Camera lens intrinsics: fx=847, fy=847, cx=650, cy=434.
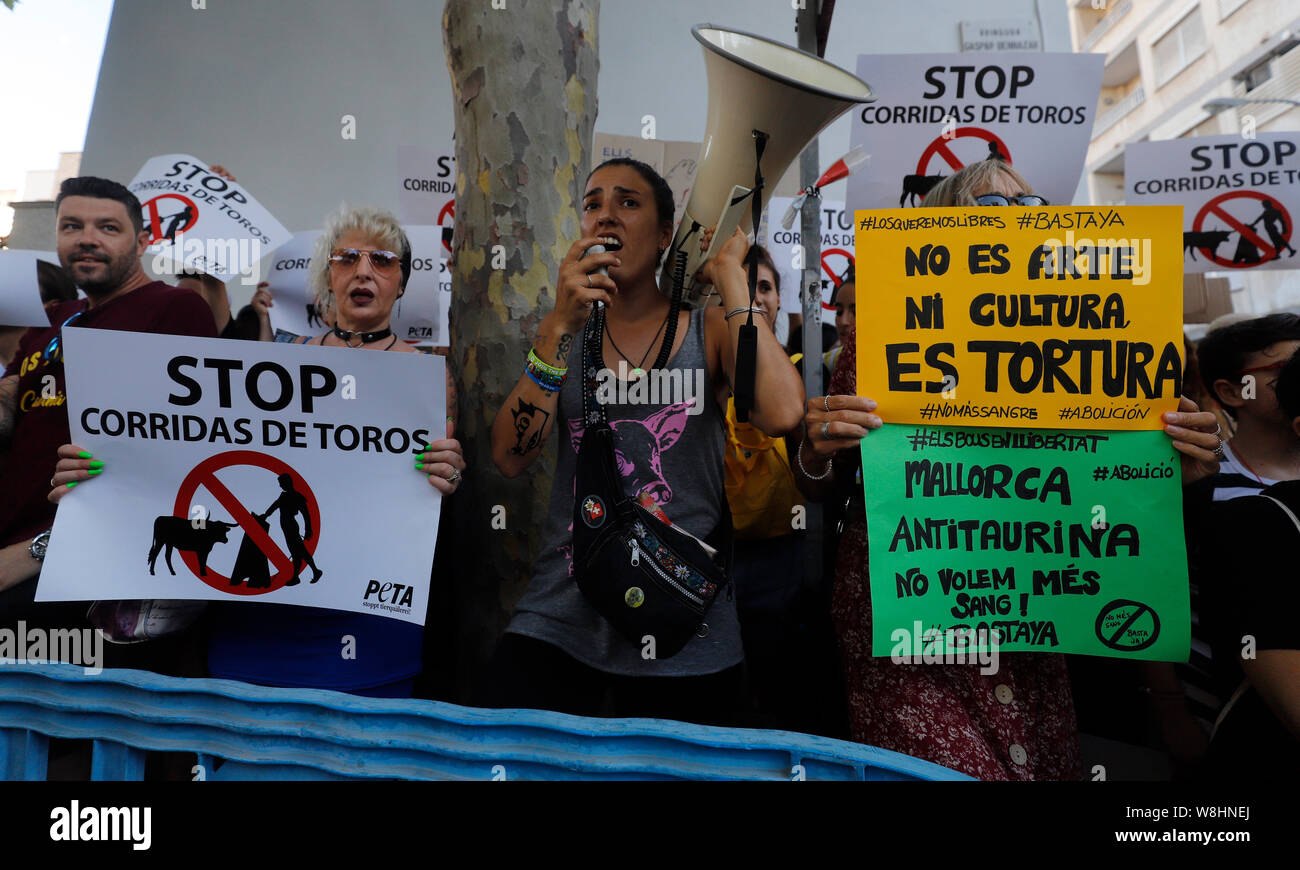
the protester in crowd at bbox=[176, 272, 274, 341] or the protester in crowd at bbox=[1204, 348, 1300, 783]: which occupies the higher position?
the protester in crowd at bbox=[176, 272, 274, 341]

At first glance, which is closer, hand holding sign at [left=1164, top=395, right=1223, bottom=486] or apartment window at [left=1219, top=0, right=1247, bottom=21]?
hand holding sign at [left=1164, top=395, right=1223, bottom=486]

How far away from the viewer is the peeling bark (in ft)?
8.83

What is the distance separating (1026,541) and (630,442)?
33.7 inches

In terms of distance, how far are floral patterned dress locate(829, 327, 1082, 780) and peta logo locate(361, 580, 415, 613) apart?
958 millimetres

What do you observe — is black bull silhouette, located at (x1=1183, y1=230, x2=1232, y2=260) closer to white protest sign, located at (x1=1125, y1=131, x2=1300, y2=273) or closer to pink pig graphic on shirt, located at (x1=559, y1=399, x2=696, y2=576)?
white protest sign, located at (x1=1125, y1=131, x2=1300, y2=273)

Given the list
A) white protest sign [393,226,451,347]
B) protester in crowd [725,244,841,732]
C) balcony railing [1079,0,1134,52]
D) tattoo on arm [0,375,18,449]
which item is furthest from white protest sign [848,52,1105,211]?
balcony railing [1079,0,1134,52]

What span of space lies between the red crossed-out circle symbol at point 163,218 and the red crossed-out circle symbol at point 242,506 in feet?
6.61

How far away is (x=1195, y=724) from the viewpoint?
2.06m

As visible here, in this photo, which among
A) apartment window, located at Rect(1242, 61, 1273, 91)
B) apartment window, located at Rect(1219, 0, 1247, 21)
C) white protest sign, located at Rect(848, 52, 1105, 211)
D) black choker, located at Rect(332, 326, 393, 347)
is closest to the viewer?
black choker, located at Rect(332, 326, 393, 347)

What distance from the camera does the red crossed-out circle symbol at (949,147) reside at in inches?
115

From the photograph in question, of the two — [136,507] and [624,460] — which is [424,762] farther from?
[136,507]

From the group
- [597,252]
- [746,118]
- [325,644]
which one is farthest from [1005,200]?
[325,644]

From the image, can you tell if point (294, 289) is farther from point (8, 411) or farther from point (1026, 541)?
point (1026, 541)
